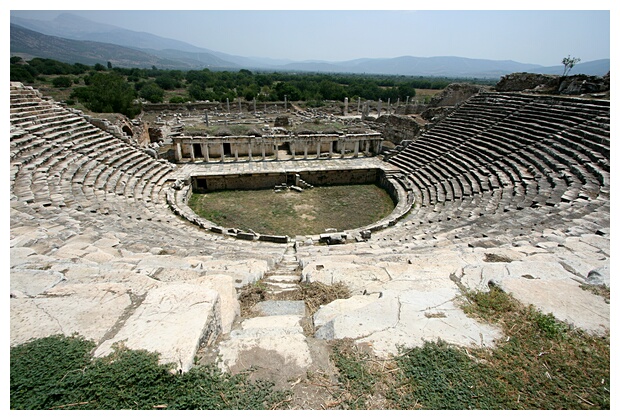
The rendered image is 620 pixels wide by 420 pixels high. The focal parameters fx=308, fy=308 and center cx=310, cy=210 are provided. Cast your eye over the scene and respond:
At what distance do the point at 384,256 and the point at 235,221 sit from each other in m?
8.90

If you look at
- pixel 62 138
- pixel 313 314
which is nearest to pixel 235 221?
pixel 62 138

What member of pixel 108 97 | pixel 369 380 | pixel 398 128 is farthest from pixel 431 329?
pixel 108 97

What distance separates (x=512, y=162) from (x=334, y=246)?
9678 mm

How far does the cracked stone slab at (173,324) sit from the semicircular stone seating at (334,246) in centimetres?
2

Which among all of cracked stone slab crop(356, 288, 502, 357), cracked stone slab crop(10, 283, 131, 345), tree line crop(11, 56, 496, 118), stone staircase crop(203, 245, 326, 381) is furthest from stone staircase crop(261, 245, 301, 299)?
tree line crop(11, 56, 496, 118)

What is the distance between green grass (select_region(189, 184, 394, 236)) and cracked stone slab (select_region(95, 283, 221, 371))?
32.4 feet

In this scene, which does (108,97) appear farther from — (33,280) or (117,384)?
(117,384)

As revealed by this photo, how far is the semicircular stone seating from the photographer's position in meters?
3.51

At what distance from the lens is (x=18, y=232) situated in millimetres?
7047

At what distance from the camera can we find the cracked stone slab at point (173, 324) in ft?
9.73

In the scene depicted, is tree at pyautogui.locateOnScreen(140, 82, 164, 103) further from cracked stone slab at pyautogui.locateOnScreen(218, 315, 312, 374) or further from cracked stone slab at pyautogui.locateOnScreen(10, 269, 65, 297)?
cracked stone slab at pyautogui.locateOnScreen(218, 315, 312, 374)

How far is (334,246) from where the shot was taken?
35.2 feet

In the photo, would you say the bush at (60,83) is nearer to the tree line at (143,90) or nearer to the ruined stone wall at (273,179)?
the tree line at (143,90)

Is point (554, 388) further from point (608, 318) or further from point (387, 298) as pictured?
point (387, 298)
